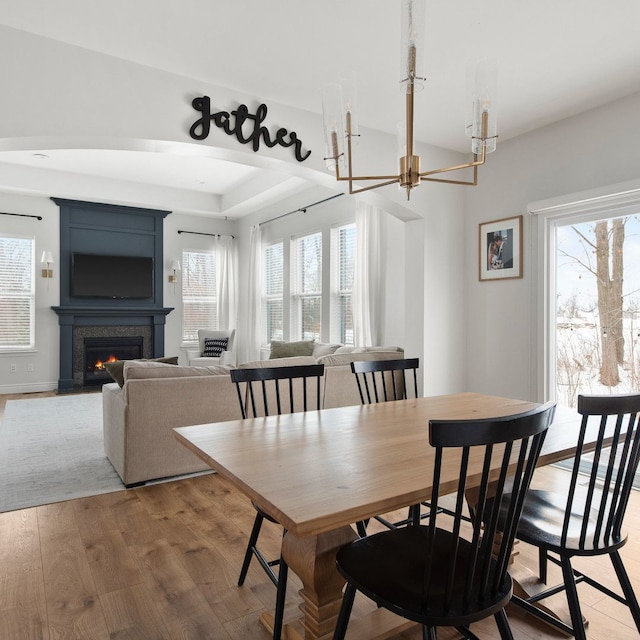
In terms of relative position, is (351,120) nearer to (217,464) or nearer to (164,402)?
(217,464)

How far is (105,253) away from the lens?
25.3 ft

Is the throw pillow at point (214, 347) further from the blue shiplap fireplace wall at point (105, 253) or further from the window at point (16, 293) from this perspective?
the window at point (16, 293)

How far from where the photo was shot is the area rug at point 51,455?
321 cm

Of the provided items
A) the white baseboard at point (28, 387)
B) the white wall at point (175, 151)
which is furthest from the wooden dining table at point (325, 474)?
the white baseboard at point (28, 387)

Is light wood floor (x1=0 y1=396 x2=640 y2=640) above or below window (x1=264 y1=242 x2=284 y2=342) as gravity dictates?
below

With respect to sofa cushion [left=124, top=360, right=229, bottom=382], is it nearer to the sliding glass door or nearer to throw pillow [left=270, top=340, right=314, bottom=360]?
throw pillow [left=270, top=340, right=314, bottom=360]

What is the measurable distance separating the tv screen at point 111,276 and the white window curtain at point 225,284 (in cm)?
118

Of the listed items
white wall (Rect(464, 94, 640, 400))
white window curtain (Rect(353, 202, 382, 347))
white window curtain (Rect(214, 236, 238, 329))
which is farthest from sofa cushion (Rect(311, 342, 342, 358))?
white window curtain (Rect(214, 236, 238, 329))

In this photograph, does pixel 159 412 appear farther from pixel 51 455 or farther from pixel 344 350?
pixel 344 350

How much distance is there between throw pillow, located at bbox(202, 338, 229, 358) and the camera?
304 inches

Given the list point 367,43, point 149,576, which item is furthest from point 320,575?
point 367,43

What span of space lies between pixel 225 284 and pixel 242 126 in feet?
17.8

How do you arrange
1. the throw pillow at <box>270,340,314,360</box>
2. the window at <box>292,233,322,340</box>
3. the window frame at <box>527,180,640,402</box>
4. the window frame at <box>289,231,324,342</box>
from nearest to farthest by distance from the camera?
the window frame at <box>527,180,640,402</box>
the throw pillow at <box>270,340,314,360</box>
the window at <box>292,233,322,340</box>
the window frame at <box>289,231,324,342</box>

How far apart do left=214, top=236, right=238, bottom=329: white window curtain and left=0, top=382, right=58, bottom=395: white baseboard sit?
2.79 meters
